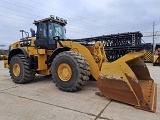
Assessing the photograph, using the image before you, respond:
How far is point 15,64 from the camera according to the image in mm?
6324

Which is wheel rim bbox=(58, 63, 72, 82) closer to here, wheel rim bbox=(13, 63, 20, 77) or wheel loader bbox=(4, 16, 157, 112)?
wheel loader bbox=(4, 16, 157, 112)

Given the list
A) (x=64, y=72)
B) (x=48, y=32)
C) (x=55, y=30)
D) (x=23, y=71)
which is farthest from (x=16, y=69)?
(x=64, y=72)

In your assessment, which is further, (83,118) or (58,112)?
(58,112)

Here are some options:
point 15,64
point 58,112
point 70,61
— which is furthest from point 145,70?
point 15,64

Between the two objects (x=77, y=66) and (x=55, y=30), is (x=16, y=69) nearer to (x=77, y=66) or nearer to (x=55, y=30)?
(x=55, y=30)

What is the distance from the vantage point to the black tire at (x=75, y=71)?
4516mm

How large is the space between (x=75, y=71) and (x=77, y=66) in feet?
0.49

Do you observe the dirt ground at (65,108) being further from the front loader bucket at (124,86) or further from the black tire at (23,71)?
the black tire at (23,71)

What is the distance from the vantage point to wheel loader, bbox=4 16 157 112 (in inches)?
146

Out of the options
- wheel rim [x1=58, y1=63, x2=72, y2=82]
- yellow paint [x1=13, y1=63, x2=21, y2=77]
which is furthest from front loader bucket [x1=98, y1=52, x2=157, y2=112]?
yellow paint [x1=13, y1=63, x2=21, y2=77]

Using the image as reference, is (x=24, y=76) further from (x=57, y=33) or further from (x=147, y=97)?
(x=147, y=97)

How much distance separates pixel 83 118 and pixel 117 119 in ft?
1.90

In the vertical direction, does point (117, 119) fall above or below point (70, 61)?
below

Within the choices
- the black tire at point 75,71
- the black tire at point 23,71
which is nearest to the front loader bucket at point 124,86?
the black tire at point 75,71
